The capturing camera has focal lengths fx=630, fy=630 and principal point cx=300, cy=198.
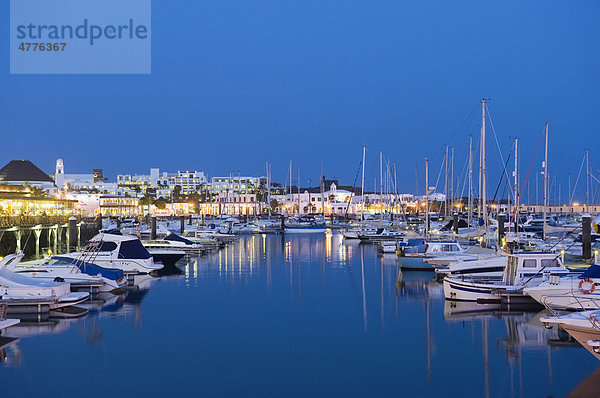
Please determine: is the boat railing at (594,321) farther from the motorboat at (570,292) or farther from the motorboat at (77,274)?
the motorboat at (77,274)

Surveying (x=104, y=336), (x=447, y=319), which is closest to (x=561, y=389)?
(x=447, y=319)

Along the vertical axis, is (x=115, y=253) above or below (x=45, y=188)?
below

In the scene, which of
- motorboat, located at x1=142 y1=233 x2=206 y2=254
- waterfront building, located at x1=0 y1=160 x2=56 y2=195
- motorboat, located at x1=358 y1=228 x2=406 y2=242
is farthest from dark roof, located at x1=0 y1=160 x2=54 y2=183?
motorboat, located at x1=142 y1=233 x2=206 y2=254

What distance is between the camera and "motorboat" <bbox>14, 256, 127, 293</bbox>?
2847 cm

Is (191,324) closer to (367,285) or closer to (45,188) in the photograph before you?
(367,285)

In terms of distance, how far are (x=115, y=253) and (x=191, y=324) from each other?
506 inches

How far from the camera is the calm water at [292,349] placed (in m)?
16.2

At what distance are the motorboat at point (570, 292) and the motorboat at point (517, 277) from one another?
2.02 m

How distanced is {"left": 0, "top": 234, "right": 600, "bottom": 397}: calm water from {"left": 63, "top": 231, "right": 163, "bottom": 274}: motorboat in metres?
3.80

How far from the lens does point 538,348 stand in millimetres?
19312

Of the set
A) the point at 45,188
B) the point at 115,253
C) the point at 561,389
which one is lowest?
the point at 561,389

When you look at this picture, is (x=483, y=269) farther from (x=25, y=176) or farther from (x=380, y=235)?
(x=25, y=176)

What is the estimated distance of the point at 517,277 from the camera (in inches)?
1028

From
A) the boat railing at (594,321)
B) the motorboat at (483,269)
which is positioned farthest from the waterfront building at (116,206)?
the boat railing at (594,321)
